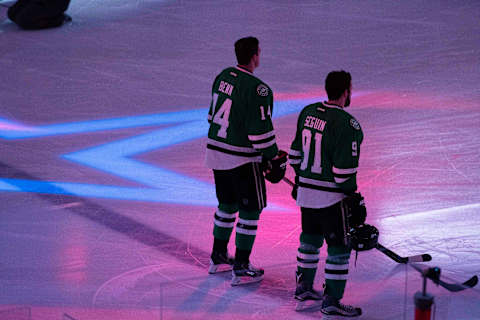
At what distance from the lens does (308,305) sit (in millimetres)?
4414

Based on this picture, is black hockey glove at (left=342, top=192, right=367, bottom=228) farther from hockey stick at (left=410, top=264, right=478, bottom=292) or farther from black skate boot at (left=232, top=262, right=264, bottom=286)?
black skate boot at (left=232, top=262, right=264, bottom=286)

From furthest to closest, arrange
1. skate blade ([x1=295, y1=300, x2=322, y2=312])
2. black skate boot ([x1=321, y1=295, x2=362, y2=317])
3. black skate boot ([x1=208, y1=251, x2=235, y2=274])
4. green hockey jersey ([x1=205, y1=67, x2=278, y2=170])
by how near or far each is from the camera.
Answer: black skate boot ([x1=208, y1=251, x2=235, y2=274]), green hockey jersey ([x1=205, y1=67, x2=278, y2=170]), skate blade ([x1=295, y1=300, x2=322, y2=312]), black skate boot ([x1=321, y1=295, x2=362, y2=317])

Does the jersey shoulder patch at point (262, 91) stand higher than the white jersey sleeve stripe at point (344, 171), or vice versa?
the jersey shoulder patch at point (262, 91)

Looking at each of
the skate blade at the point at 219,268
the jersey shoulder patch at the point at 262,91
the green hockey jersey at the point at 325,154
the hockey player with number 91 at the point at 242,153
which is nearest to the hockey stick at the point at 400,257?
the hockey player with number 91 at the point at 242,153

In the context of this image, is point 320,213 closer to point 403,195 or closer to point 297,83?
point 403,195

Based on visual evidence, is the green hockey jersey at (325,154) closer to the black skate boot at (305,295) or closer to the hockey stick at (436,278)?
the black skate boot at (305,295)

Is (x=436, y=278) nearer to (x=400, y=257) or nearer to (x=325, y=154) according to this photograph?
(x=325, y=154)

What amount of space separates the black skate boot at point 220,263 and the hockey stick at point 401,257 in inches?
33.6

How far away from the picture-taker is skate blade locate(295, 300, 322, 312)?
438cm

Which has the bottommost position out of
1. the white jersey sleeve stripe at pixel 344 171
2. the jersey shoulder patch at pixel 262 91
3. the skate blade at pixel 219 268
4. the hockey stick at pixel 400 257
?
the skate blade at pixel 219 268

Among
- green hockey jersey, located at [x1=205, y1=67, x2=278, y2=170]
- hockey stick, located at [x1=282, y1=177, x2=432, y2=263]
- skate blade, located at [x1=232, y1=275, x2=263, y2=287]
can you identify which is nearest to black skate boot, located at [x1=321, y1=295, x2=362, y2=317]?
hockey stick, located at [x1=282, y1=177, x2=432, y2=263]

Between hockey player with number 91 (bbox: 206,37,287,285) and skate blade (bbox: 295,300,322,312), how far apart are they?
1.37ft

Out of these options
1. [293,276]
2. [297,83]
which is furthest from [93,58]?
[293,276]

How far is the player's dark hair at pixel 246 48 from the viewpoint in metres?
4.59
